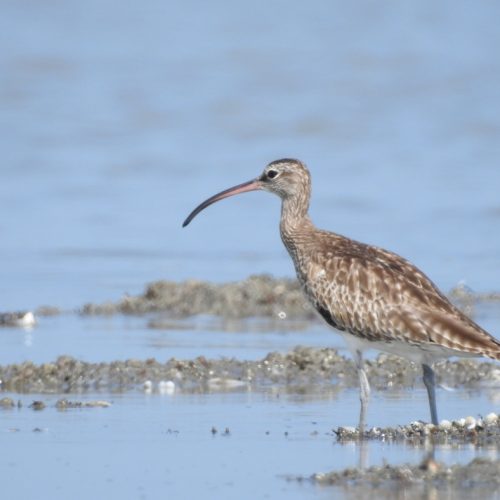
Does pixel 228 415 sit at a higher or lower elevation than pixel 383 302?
lower

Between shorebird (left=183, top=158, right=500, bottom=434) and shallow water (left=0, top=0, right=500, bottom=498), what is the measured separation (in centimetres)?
54

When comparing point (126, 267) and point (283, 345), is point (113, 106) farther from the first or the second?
point (283, 345)

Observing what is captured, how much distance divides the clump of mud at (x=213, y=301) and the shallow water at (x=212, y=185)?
0.35 metres

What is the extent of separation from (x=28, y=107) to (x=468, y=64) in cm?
999

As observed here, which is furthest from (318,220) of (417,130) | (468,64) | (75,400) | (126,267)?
(468,64)

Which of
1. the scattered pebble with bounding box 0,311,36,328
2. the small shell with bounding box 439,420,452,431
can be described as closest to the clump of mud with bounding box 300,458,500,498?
the small shell with bounding box 439,420,452,431

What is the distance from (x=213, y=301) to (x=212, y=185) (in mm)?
7216

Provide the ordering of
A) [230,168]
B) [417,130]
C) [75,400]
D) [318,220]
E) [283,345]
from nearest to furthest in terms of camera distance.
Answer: [75,400] < [283,345] < [318,220] < [230,168] < [417,130]

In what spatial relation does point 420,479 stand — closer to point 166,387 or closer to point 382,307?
point 382,307

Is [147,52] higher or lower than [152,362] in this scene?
higher

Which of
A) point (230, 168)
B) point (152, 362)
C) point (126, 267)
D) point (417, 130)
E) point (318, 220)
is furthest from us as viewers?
point (417, 130)

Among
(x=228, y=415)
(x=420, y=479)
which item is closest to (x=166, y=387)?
(x=228, y=415)

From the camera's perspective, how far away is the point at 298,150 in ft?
85.6

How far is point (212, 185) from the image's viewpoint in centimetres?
2278
